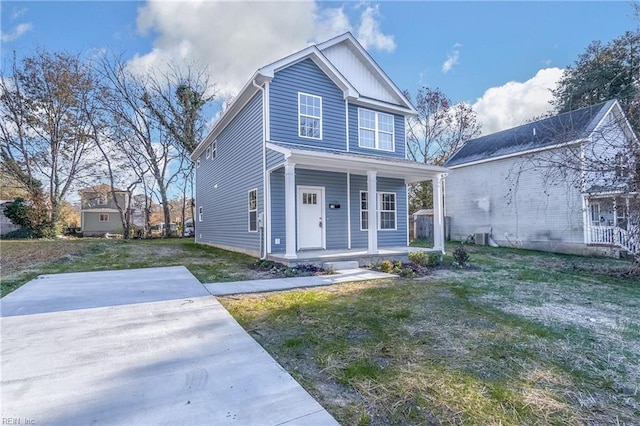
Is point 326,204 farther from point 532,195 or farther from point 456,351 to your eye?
point 532,195

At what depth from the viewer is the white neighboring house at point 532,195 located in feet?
42.2

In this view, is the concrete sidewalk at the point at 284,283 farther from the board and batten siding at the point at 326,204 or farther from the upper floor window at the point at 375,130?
the upper floor window at the point at 375,130

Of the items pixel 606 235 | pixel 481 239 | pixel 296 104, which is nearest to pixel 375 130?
pixel 296 104

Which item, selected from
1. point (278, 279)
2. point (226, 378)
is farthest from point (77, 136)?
point (226, 378)

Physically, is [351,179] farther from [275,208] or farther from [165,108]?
[165,108]

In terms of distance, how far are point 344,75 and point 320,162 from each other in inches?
188

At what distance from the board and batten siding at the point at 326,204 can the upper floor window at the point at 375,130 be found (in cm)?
189

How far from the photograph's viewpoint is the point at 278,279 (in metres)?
7.16

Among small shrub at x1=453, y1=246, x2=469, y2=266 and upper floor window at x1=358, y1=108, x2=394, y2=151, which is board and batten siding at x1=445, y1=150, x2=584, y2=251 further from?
upper floor window at x1=358, y1=108, x2=394, y2=151

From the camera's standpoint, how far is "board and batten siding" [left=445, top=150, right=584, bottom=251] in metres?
14.1

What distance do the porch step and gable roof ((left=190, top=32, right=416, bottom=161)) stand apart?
5639 mm

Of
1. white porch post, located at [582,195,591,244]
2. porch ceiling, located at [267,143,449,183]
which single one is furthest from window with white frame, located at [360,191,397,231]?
white porch post, located at [582,195,591,244]

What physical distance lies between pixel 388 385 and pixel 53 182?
24.5 meters

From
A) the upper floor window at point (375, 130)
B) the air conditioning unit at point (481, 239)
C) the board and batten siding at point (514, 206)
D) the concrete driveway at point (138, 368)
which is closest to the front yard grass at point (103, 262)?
the concrete driveway at point (138, 368)
